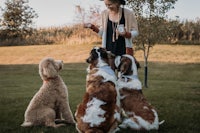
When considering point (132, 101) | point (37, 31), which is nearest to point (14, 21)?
point (37, 31)

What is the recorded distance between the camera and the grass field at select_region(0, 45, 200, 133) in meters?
8.23

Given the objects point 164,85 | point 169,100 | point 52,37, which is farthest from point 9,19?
point 169,100

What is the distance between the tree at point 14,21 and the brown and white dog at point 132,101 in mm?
32741

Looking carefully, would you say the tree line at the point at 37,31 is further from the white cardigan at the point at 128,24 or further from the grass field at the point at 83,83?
the white cardigan at the point at 128,24

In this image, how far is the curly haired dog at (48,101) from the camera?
23.8 ft

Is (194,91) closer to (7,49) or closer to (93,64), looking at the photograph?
(93,64)

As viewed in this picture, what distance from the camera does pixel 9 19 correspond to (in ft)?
128

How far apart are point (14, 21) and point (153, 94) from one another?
29.1 metres

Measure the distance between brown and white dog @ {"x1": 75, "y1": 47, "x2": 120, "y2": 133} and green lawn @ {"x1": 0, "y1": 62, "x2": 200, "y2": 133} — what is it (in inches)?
46.9

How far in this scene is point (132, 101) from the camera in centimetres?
687

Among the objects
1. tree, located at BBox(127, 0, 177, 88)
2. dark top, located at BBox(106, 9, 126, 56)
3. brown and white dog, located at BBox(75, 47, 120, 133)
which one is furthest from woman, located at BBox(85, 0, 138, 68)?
tree, located at BBox(127, 0, 177, 88)

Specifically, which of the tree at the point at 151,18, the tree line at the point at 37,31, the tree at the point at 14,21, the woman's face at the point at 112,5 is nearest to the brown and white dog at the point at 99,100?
the woman's face at the point at 112,5

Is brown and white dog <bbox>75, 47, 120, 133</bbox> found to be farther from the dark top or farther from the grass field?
the dark top

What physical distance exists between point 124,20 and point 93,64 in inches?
71.4
